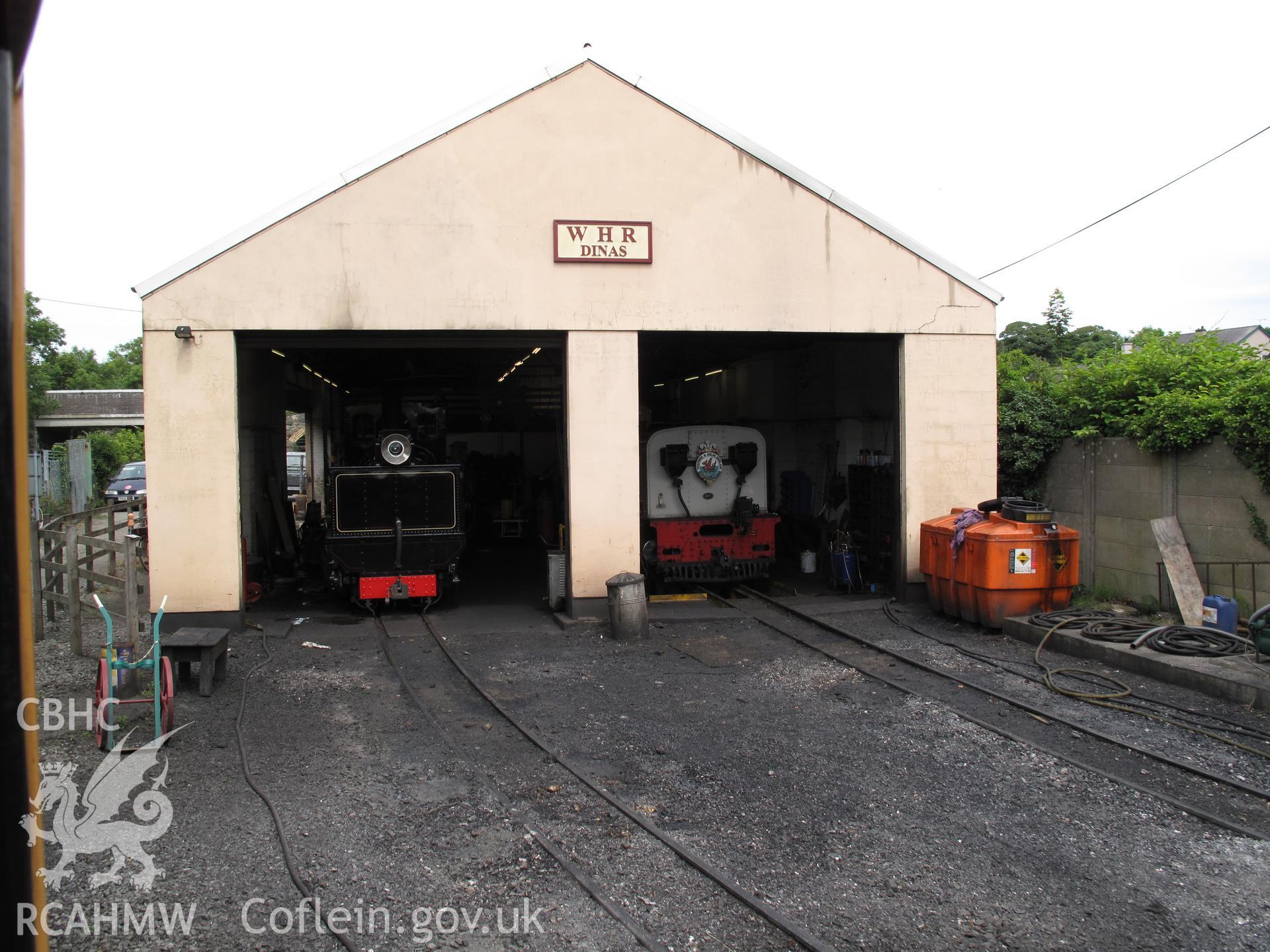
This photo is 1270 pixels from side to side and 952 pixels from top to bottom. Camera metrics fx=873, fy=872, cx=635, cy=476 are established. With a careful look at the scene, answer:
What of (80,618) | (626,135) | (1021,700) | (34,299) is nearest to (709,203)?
(626,135)

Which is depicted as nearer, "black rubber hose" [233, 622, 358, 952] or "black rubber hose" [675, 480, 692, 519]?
"black rubber hose" [233, 622, 358, 952]

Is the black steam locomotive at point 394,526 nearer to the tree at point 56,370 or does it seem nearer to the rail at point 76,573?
the rail at point 76,573

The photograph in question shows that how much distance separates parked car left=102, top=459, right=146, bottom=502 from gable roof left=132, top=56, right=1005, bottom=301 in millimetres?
13934

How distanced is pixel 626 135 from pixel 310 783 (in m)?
8.54

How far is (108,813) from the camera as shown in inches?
205

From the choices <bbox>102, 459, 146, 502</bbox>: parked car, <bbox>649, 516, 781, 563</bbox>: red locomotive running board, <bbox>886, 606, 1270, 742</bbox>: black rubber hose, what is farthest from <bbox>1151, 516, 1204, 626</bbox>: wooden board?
<bbox>102, 459, 146, 502</bbox>: parked car

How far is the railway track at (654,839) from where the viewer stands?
3854 millimetres

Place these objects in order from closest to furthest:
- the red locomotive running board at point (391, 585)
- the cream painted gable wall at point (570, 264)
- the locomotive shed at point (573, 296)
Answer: the locomotive shed at point (573, 296)
the cream painted gable wall at point (570, 264)
the red locomotive running board at point (391, 585)

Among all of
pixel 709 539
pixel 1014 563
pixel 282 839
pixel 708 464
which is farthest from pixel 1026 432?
pixel 282 839

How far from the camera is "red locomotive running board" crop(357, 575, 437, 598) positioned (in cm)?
1170

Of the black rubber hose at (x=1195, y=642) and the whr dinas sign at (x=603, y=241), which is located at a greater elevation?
the whr dinas sign at (x=603, y=241)

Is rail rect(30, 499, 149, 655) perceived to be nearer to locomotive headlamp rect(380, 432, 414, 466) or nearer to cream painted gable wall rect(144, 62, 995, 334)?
cream painted gable wall rect(144, 62, 995, 334)

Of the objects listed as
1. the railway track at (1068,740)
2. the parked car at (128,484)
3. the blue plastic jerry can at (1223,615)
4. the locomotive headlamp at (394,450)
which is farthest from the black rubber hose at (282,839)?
the parked car at (128,484)

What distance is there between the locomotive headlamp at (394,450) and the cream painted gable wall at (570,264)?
6.57 feet
